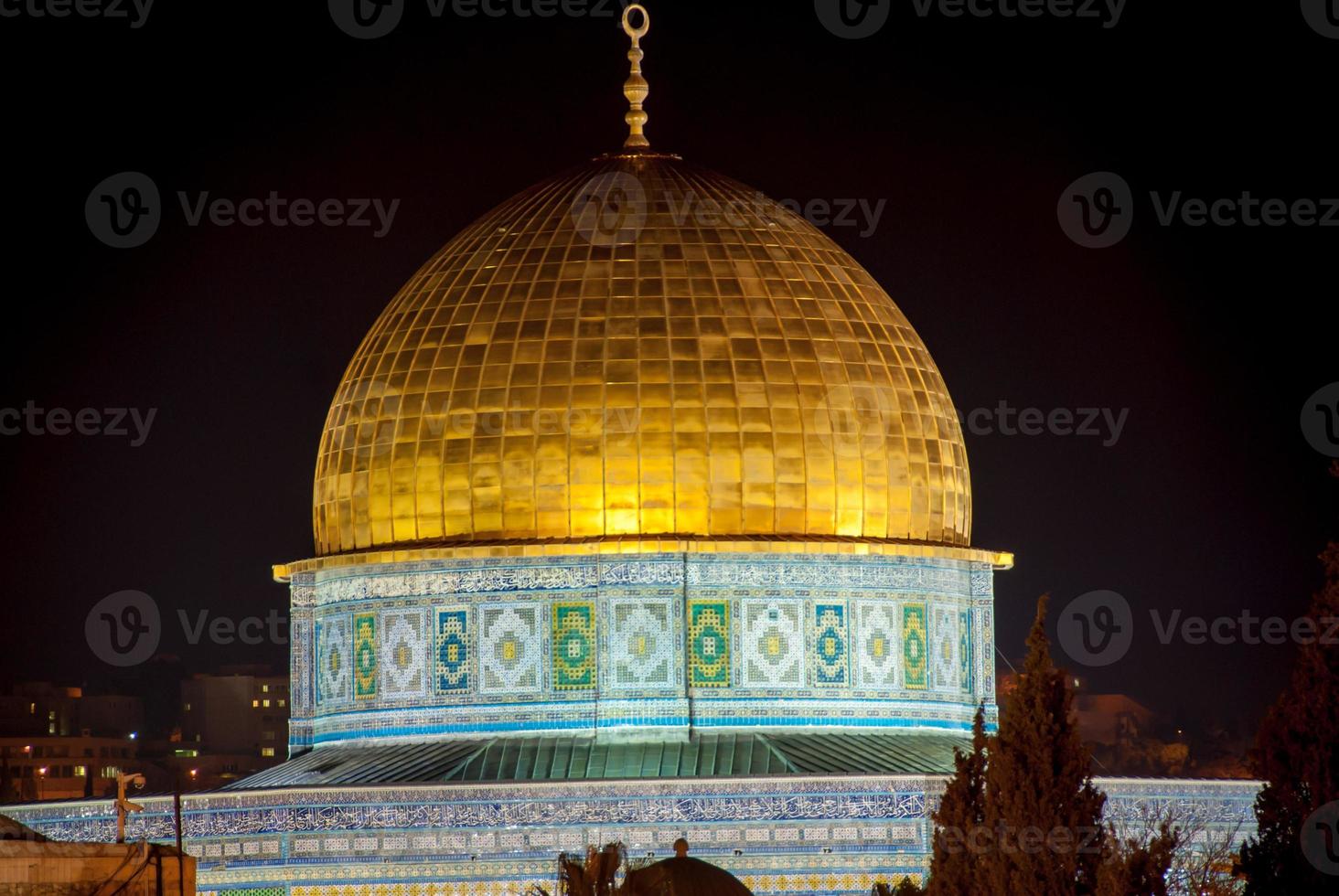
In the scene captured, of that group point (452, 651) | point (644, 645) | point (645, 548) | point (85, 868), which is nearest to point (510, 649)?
point (452, 651)

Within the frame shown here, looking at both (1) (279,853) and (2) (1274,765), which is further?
(1) (279,853)

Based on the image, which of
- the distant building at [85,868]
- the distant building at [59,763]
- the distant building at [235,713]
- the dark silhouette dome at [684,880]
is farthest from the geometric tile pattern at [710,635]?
the distant building at [235,713]

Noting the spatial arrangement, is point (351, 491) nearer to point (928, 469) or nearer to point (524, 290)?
point (524, 290)

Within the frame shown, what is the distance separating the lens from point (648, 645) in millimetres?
30922

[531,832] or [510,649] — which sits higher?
[510,649]

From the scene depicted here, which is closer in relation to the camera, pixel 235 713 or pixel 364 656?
pixel 364 656

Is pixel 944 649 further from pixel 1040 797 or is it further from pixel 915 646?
pixel 1040 797

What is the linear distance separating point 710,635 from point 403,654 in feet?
9.35

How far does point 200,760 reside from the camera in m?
60.7

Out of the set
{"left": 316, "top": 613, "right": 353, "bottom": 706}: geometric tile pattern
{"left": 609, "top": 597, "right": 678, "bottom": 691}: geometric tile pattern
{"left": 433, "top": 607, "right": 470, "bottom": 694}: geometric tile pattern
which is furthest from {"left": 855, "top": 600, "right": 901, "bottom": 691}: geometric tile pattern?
{"left": 316, "top": 613, "right": 353, "bottom": 706}: geometric tile pattern

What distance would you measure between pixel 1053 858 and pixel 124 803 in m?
8.72

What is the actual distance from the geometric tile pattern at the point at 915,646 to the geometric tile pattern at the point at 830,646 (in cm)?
66

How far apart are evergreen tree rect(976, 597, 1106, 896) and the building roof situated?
6.09 metres

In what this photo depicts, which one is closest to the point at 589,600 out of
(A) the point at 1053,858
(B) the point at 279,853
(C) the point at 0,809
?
(B) the point at 279,853
